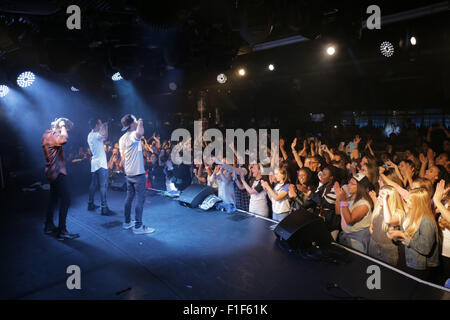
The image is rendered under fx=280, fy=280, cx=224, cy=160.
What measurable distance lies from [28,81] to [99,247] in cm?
536

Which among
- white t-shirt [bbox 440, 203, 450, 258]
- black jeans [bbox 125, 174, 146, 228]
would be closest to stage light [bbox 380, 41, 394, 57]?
white t-shirt [bbox 440, 203, 450, 258]

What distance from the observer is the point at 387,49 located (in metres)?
5.93

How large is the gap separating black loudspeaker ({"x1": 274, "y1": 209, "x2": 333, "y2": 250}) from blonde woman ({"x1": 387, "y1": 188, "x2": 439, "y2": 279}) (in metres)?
0.64

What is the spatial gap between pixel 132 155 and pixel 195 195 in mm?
1095

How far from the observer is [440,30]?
528 centimetres

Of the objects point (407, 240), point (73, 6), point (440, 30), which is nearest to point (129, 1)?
point (73, 6)

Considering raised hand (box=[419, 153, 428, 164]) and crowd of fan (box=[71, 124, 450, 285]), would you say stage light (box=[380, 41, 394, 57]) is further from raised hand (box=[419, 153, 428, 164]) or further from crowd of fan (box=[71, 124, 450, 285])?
raised hand (box=[419, 153, 428, 164])

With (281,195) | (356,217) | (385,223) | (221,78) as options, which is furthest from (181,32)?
(221,78)

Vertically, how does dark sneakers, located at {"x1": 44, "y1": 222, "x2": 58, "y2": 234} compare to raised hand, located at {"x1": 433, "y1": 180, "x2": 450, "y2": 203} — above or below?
below

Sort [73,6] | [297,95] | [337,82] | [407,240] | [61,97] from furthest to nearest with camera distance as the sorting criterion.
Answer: [297,95] → [337,82] → [61,97] → [73,6] → [407,240]

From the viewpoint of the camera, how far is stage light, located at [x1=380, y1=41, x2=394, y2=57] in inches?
231

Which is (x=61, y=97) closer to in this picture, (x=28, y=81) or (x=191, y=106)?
(x=28, y=81)

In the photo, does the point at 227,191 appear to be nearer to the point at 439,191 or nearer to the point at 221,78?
the point at 439,191

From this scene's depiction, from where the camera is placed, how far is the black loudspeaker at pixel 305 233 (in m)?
2.48
